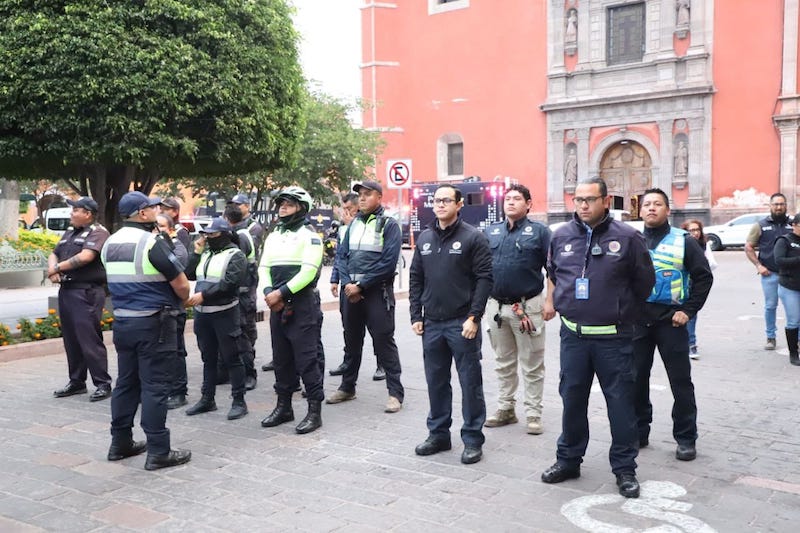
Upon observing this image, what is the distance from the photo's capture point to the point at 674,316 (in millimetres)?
5230

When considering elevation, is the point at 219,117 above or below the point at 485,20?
below

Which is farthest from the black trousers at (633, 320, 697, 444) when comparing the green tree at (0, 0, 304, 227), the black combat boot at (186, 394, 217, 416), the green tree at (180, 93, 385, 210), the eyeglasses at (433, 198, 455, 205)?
the green tree at (180, 93, 385, 210)

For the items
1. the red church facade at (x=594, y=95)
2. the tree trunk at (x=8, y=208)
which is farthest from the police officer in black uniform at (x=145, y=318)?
the red church facade at (x=594, y=95)

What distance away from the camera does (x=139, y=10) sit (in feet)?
33.0

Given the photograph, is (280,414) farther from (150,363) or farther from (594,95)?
(594,95)

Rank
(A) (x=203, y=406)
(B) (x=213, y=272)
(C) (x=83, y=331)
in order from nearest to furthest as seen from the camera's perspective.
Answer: (B) (x=213, y=272), (A) (x=203, y=406), (C) (x=83, y=331)

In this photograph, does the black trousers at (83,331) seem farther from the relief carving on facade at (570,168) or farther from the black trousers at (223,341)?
the relief carving on facade at (570,168)

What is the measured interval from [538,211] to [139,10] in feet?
84.3

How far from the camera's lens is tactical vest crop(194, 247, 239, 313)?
256 inches

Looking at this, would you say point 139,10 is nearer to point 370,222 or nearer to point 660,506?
point 370,222

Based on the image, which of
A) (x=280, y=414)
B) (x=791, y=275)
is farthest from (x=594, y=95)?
(x=280, y=414)

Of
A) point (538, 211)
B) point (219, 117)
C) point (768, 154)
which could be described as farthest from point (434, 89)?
point (219, 117)

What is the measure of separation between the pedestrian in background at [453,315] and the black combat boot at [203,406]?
2157 millimetres

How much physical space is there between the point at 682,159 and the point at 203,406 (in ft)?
90.5
